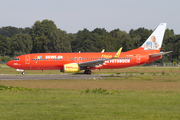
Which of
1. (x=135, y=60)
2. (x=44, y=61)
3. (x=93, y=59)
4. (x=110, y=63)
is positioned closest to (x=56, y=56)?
(x=44, y=61)

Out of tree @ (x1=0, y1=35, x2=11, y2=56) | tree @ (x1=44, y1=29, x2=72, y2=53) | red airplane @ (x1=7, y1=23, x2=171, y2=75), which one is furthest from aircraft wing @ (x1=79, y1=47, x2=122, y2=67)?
tree @ (x1=0, y1=35, x2=11, y2=56)

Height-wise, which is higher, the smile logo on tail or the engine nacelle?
the smile logo on tail

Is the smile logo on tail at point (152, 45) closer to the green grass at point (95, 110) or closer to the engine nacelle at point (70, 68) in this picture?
the engine nacelle at point (70, 68)

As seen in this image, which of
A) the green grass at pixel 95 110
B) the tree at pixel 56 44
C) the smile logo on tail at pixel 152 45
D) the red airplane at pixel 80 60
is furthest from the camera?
the tree at pixel 56 44

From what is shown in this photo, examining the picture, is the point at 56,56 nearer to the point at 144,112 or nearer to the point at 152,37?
the point at 152,37

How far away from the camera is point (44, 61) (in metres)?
39.4

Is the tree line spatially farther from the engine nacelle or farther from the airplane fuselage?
the engine nacelle

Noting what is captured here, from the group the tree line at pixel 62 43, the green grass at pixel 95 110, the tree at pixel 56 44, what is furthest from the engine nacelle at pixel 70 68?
the tree at pixel 56 44

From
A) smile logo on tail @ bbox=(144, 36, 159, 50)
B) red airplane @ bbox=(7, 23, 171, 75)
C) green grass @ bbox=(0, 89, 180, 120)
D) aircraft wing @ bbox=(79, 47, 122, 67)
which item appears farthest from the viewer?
smile logo on tail @ bbox=(144, 36, 159, 50)

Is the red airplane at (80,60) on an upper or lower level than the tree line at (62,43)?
lower

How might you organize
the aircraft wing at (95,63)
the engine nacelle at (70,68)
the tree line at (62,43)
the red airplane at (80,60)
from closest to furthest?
the engine nacelle at (70,68), the aircraft wing at (95,63), the red airplane at (80,60), the tree line at (62,43)

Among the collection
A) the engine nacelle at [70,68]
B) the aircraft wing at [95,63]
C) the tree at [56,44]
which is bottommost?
the engine nacelle at [70,68]

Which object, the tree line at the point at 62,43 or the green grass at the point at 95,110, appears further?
the tree line at the point at 62,43

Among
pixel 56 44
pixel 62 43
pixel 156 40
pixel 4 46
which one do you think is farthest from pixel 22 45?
pixel 156 40
